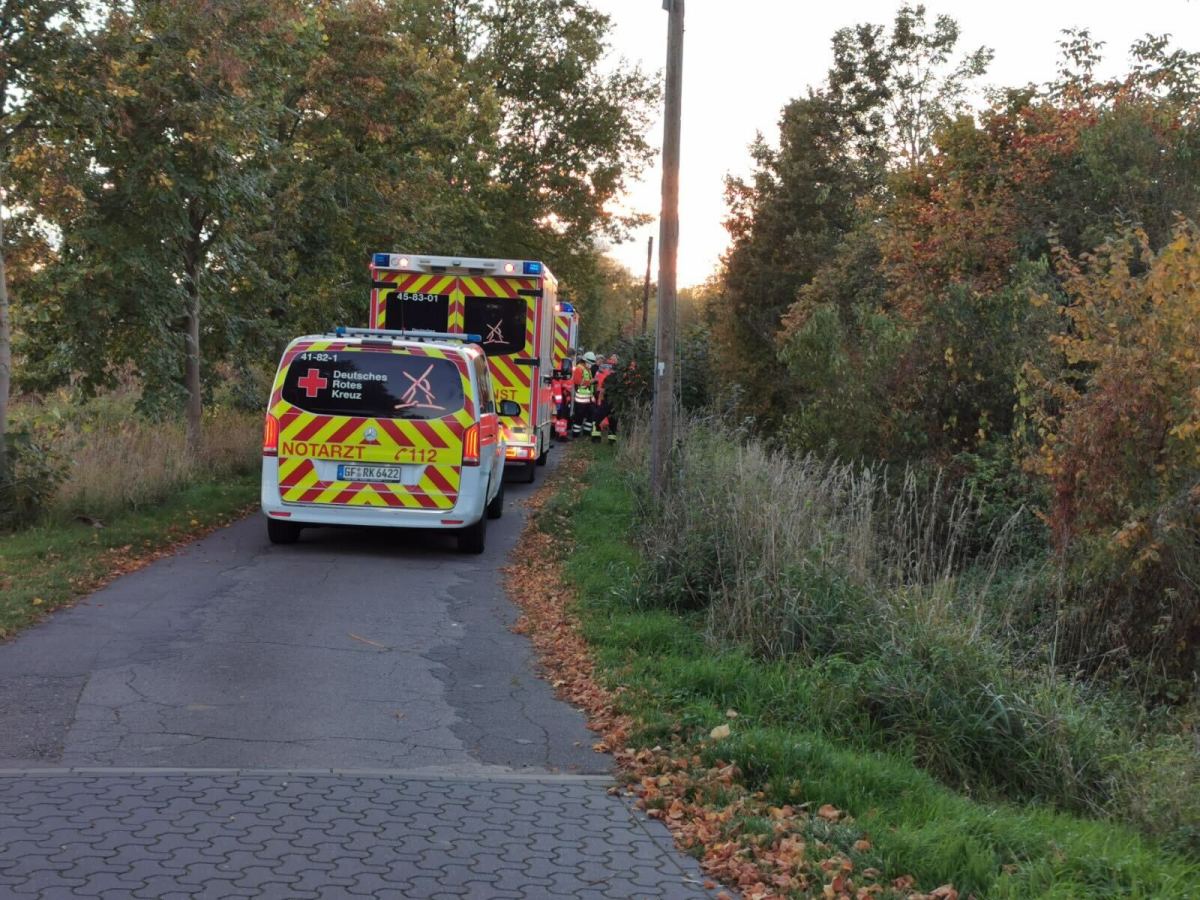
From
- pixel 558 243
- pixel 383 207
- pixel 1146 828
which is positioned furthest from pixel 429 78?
A: pixel 558 243

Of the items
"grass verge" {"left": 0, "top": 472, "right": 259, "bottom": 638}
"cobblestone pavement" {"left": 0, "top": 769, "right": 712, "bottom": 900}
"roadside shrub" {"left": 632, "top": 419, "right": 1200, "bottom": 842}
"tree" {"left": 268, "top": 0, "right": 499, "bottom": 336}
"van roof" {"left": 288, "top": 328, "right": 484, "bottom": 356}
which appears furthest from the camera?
"tree" {"left": 268, "top": 0, "right": 499, "bottom": 336}

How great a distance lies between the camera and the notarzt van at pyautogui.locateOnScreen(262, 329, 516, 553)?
39.1 ft

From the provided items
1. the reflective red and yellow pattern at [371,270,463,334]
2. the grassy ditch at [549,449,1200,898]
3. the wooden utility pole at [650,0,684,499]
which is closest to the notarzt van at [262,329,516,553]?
the wooden utility pole at [650,0,684,499]

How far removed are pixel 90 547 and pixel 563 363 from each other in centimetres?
1274

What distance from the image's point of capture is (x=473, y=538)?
12.7 meters

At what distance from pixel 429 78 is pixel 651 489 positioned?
1120cm

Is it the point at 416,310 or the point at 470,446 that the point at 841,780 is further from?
the point at 416,310

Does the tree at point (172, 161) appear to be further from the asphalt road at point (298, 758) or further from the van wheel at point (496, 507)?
the asphalt road at point (298, 758)

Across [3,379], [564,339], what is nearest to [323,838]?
[3,379]

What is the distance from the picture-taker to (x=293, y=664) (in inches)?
310

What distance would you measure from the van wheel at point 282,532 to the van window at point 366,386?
4.04 ft

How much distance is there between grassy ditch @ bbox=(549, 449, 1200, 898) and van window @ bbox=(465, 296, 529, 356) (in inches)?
377

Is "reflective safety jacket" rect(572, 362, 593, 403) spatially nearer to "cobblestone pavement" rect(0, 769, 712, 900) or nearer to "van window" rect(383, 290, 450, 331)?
"van window" rect(383, 290, 450, 331)

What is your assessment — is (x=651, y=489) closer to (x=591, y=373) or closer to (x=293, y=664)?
(x=293, y=664)
